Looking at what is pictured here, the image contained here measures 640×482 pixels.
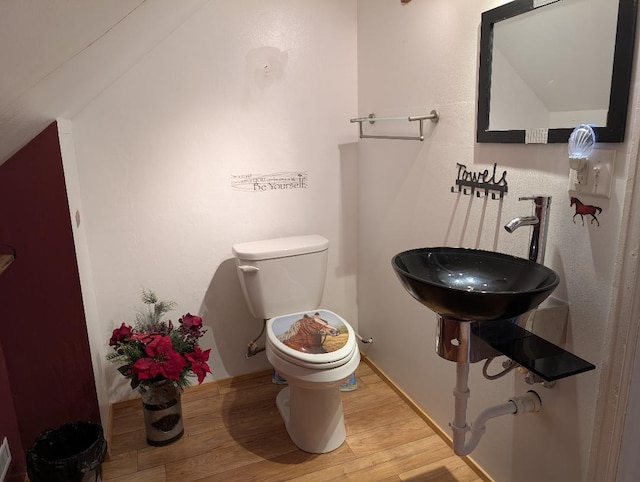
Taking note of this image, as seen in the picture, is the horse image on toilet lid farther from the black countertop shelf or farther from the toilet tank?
the black countertop shelf

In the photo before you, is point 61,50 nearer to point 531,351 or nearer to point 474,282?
point 474,282

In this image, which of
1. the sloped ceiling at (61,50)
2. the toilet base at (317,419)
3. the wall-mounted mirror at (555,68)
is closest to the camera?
the sloped ceiling at (61,50)

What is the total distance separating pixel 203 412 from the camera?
2.16 meters

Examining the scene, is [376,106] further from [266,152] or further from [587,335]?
[587,335]

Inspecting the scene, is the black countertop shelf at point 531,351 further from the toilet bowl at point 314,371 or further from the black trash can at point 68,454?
the black trash can at point 68,454

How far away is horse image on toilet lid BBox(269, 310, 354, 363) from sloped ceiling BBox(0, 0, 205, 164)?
3.79ft

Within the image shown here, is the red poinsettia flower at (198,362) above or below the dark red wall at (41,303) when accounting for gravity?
below

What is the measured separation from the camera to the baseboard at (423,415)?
68.6 inches

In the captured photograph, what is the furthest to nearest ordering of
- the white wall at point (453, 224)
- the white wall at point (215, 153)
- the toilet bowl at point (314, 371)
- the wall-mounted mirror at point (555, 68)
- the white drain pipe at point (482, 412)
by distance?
the white wall at point (215, 153), the toilet bowl at point (314, 371), the white drain pipe at point (482, 412), the white wall at point (453, 224), the wall-mounted mirror at point (555, 68)

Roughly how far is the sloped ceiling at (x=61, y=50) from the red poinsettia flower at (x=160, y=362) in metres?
0.87

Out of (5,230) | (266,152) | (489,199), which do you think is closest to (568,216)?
(489,199)

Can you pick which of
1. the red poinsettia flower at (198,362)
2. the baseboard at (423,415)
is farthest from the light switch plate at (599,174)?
the red poinsettia flower at (198,362)

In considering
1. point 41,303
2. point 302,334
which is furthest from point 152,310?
point 302,334

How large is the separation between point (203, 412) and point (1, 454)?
0.84m
